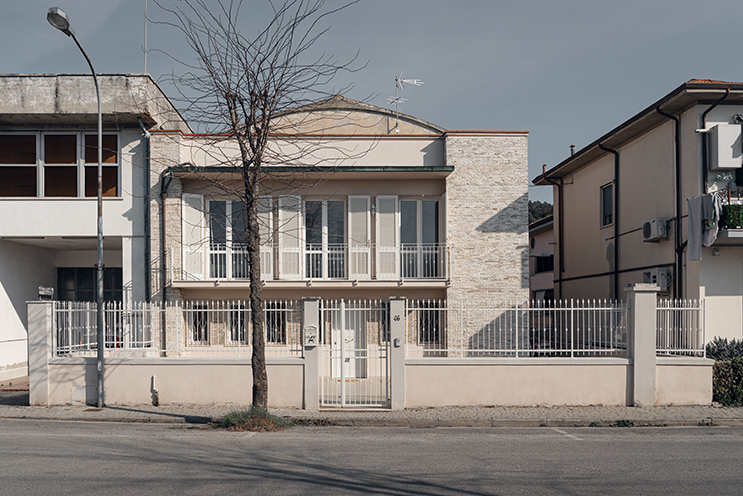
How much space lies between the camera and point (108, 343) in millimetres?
13688

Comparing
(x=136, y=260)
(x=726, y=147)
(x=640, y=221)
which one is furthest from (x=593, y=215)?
(x=136, y=260)

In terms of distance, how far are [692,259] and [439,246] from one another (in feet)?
21.3

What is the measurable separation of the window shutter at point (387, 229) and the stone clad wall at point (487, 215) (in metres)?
1.58

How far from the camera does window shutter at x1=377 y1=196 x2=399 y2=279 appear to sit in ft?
57.9

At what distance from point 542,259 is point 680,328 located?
1659 cm

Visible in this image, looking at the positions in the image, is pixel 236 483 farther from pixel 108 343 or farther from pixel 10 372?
pixel 10 372

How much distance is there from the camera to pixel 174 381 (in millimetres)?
12891

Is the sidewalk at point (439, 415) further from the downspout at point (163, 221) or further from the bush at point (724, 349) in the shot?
the downspout at point (163, 221)

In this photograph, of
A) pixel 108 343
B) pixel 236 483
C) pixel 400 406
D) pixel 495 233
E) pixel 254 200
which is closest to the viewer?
pixel 236 483

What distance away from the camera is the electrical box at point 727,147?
14.2 metres

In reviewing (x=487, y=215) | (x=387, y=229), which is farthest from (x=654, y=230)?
(x=387, y=229)

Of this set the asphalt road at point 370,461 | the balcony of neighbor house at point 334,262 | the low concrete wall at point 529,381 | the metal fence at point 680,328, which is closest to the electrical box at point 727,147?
the metal fence at point 680,328

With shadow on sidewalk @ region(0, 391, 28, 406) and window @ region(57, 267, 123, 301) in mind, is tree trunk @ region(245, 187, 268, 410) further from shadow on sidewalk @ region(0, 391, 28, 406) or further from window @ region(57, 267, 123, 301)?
window @ region(57, 267, 123, 301)

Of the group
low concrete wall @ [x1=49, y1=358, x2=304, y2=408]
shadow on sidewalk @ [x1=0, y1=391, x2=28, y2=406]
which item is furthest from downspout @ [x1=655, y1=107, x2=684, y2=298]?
shadow on sidewalk @ [x1=0, y1=391, x2=28, y2=406]
